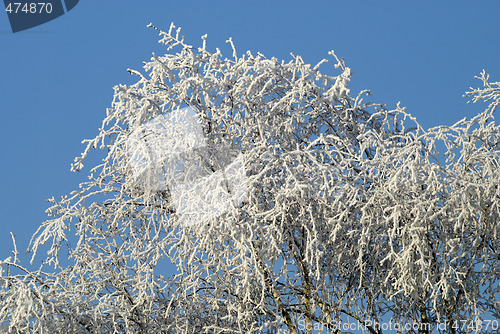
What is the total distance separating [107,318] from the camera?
8.54 metres

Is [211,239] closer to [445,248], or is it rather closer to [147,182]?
[147,182]

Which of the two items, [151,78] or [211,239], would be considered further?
[151,78]

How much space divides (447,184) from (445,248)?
0.78 meters

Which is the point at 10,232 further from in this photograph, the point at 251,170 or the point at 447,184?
the point at 447,184

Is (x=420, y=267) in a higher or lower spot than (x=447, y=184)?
lower

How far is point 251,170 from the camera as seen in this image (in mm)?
8500

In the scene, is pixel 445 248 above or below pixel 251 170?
below

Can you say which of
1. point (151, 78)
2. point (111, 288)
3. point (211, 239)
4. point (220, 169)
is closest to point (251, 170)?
point (220, 169)

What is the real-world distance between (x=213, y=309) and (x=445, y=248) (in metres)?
3.14

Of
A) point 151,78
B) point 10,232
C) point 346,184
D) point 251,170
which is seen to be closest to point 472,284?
point 346,184

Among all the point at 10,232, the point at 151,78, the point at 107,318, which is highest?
the point at 151,78

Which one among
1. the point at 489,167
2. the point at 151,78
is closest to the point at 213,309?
the point at 151,78

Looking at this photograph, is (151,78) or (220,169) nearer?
(220,169)

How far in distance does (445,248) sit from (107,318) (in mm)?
4323
